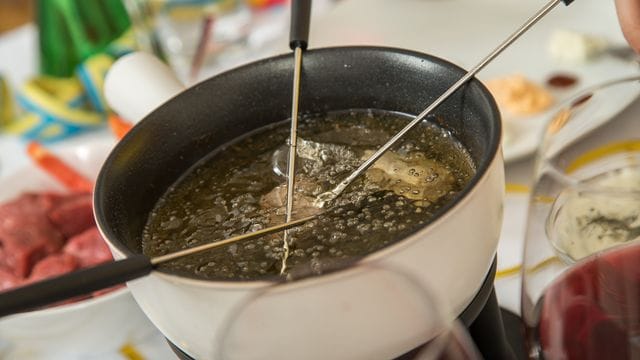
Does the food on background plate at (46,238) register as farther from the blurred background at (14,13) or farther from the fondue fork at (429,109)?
the blurred background at (14,13)

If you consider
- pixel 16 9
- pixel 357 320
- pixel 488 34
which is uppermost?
pixel 357 320

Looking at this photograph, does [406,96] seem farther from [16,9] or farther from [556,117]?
[16,9]

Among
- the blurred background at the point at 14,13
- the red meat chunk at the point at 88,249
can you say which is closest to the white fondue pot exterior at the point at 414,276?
the red meat chunk at the point at 88,249

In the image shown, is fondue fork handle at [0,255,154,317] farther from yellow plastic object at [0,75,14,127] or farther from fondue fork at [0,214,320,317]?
yellow plastic object at [0,75,14,127]

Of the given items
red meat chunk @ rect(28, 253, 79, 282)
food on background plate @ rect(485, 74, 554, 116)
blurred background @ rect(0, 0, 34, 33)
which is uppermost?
food on background plate @ rect(485, 74, 554, 116)

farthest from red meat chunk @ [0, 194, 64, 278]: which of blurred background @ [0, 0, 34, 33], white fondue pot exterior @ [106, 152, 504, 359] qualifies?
blurred background @ [0, 0, 34, 33]

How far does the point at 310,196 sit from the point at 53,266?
0.37 metres

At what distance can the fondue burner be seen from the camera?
1.36 feet

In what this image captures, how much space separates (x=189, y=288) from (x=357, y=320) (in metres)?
0.08

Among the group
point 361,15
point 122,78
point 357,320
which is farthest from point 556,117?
point 361,15

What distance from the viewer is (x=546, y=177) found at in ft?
1.27

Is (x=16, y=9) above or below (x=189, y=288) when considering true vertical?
below

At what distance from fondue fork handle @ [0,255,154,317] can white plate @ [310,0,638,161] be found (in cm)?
50

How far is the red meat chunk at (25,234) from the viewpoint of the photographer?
748mm
